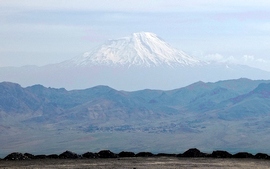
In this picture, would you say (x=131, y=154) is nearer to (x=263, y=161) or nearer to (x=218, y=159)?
(x=218, y=159)

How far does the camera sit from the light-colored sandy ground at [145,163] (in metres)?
37.8

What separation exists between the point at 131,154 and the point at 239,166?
→ 9.18 metres

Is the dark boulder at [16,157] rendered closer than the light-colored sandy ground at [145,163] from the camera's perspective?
No

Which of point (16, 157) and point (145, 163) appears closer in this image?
point (145, 163)

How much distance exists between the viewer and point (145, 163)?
3966 centimetres

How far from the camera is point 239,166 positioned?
128 feet

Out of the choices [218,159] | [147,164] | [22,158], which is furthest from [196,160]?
[22,158]

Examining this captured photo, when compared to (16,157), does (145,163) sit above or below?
below

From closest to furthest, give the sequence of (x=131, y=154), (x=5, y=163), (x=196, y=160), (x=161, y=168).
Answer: (x=161, y=168)
(x=5, y=163)
(x=196, y=160)
(x=131, y=154)

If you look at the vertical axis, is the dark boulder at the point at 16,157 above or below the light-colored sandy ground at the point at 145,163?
above

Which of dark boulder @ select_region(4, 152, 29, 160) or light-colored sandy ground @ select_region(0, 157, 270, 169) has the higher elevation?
dark boulder @ select_region(4, 152, 29, 160)

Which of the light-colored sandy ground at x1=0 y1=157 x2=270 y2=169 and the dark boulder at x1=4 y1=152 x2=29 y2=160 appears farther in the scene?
the dark boulder at x1=4 y1=152 x2=29 y2=160

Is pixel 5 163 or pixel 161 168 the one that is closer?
pixel 161 168

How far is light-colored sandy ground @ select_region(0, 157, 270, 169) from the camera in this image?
Result: 3784cm
